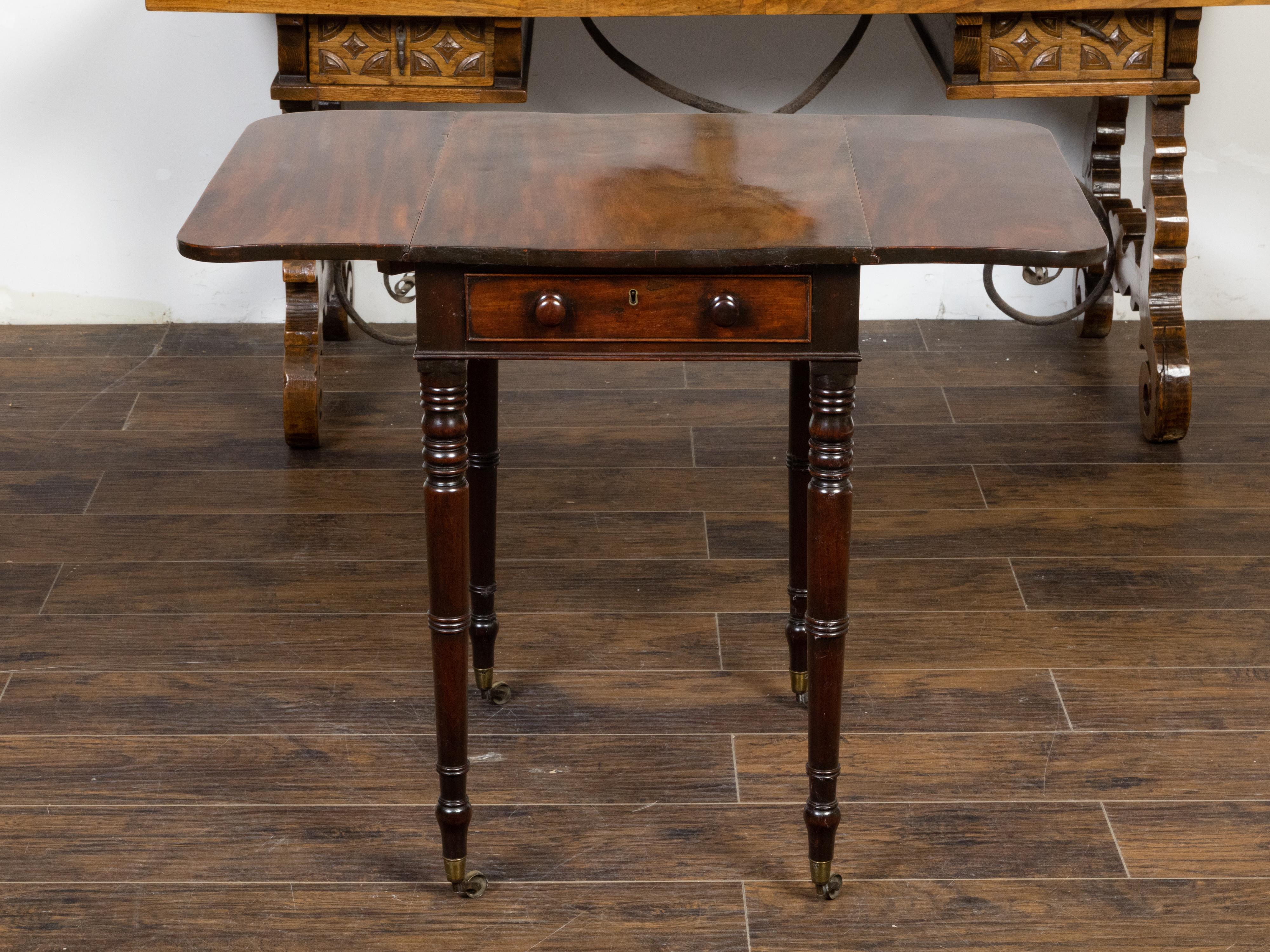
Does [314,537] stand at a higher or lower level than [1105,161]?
lower

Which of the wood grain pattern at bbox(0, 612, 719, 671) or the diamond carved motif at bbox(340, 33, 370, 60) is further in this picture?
the diamond carved motif at bbox(340, 33, 370, 60)

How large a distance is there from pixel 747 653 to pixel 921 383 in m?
1.05

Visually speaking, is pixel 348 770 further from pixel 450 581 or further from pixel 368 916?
pixel 450 581

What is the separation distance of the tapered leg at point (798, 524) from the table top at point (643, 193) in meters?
0.28

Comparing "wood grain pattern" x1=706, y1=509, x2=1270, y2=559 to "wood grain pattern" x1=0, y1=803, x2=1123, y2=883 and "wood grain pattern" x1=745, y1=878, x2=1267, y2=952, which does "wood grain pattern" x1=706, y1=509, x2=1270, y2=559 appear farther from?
"wood grain pattern" x1=745, y1=878, x2=1267, y2=952

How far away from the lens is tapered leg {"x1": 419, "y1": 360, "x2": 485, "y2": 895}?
142 cm

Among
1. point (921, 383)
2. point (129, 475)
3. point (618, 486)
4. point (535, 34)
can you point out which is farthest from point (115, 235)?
point (921, 383)

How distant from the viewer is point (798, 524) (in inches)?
73.1

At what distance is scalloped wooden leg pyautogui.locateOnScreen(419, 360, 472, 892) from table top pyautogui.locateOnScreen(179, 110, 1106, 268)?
14 centimetres

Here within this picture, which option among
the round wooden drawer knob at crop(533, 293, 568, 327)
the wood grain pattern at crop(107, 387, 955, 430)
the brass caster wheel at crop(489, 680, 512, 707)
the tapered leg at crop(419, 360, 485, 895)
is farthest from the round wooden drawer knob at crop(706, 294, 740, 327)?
the wood grain pattern at crop(107, 387, 955, 430)

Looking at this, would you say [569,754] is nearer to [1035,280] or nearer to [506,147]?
[506,147]

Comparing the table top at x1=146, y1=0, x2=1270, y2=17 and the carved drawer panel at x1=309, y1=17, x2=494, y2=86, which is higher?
the table top at x1=146, y1=0, x2=1270, y2=17

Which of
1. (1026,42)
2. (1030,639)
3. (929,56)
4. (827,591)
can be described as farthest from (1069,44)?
(827,591)

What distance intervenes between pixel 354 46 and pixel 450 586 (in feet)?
4.26
